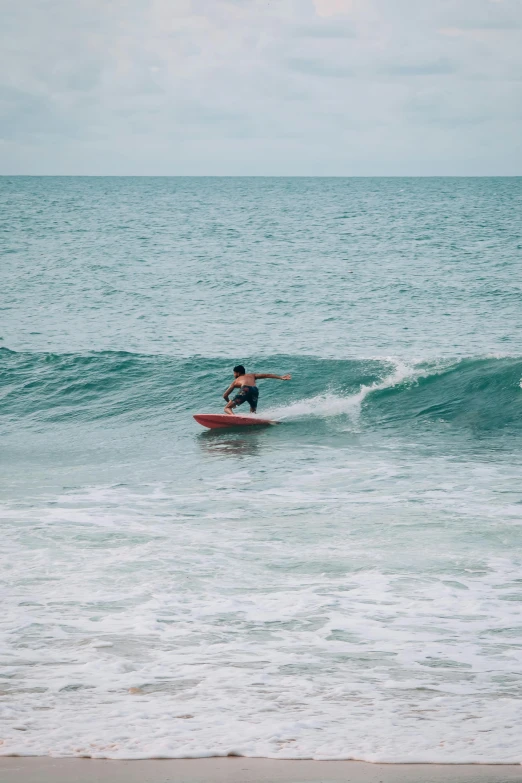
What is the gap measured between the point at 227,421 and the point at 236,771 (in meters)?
11.3

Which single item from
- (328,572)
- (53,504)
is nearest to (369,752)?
(328,572)

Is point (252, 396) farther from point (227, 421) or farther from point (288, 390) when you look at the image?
point (288, 390)

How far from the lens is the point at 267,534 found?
10297 mm

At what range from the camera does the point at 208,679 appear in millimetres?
6684

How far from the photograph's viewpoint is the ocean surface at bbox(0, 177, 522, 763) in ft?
20.1

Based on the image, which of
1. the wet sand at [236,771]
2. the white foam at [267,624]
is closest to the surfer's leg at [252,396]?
the white foam at [267,624]

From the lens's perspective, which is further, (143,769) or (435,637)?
(435,637)

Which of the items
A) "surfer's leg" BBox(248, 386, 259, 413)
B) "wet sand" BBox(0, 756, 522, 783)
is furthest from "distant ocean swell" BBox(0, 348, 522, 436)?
"wet sand" BBox(0, 756, 522, 783)

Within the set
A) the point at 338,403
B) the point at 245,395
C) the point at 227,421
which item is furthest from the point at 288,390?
the point at 227,421

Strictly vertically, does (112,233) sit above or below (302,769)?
above

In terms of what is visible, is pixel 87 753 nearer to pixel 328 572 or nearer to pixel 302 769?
pixel 302 769

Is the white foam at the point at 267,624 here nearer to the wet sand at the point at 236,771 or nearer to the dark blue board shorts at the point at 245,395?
the wet sand at the point at 236,771

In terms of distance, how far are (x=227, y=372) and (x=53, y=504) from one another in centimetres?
1044

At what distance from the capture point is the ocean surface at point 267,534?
20.1 feet
